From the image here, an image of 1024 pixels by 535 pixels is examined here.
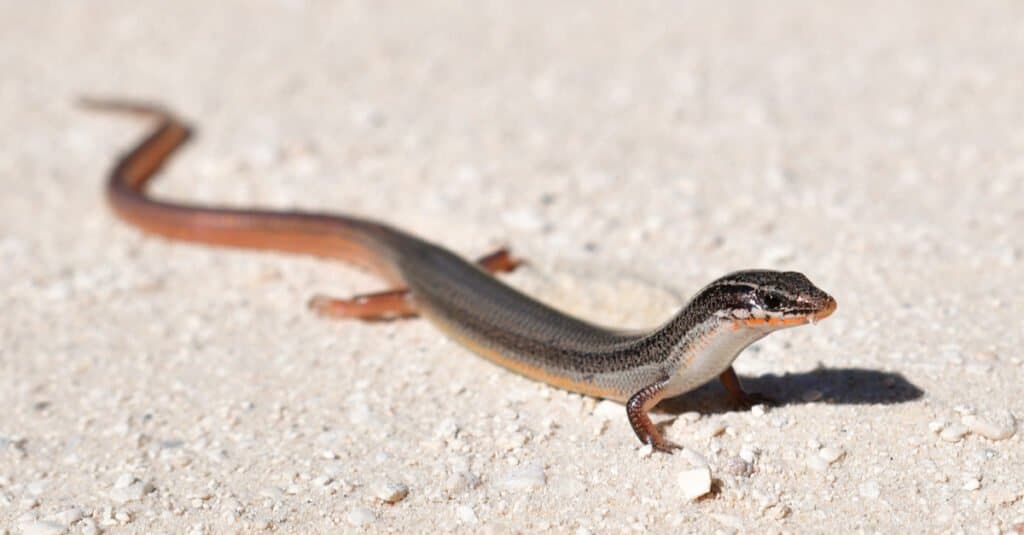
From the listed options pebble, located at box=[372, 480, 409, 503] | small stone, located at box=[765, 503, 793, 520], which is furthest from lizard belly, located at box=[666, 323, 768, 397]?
pebble, located at box=[372, 480, 409, 503]

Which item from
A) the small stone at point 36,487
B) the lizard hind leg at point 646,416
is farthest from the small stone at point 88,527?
the lizard hind leg at point 646,416

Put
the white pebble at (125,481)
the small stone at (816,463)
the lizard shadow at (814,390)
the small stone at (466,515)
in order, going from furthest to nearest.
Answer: the lizard shadow at (814,390) < the white pebble at (125,481) < the small stone at (816,463) < the small stone at (466,515)

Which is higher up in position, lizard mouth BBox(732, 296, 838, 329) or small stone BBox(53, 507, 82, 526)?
lizard mouth BBox(732, 296, 838, 329)

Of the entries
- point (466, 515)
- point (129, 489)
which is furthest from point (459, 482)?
point (129, 489)

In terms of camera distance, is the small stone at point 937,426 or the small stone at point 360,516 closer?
A: the small stone at point 360,516

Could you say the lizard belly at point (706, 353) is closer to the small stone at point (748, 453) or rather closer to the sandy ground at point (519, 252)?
the sandy ground at point (519, 252)

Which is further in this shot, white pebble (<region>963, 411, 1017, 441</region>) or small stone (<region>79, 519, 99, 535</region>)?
white pebble (<region>963, 411, 1017, 441</region>)

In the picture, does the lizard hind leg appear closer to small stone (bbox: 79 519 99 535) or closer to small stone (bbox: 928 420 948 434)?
small stone (bbox: 928 420 948 434)
